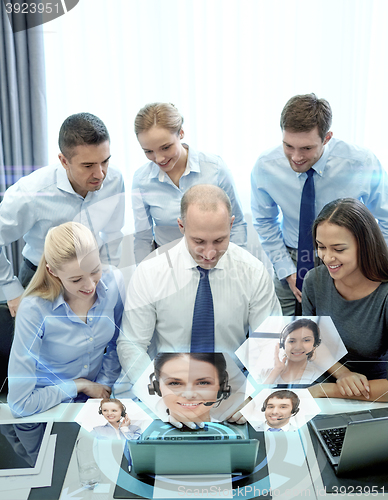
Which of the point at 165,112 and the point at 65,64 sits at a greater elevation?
the point at 65,64

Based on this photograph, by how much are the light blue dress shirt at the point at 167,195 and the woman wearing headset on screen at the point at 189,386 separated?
48 cm

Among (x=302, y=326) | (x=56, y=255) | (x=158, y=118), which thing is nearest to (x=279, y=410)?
(x=302, y=326)

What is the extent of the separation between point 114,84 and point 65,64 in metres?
0.23

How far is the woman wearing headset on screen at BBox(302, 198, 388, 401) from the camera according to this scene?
3.79 feet

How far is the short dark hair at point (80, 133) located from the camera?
1.34 m

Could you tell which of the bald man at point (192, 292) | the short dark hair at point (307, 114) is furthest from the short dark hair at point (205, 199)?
the short dark hair at point (307, 114)

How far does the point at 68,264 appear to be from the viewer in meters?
1.16

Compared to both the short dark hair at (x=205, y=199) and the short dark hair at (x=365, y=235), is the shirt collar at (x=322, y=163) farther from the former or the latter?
the short dark hair at (x=205, y=199)

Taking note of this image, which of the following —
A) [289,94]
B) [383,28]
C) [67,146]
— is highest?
[383,28]

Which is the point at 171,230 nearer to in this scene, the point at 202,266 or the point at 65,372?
the point at 202,266

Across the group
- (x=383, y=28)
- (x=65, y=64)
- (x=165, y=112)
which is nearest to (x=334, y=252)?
(x=165, y=112)

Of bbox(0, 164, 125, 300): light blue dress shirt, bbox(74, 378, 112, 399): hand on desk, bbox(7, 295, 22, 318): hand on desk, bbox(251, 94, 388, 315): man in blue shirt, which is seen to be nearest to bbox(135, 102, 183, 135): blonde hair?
bbox(0, 164, 125, 300): light blue dress shirt

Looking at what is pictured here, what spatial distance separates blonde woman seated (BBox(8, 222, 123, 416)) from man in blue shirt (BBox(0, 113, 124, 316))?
0.17 meters

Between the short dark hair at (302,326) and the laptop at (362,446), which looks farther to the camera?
the short dark hair at (302,326)
